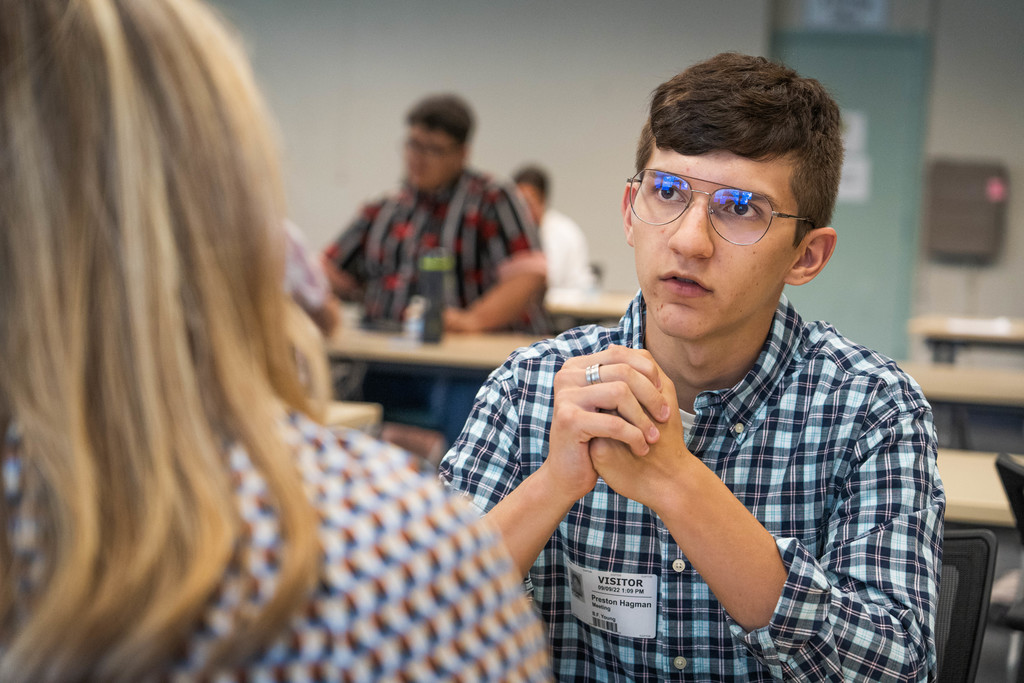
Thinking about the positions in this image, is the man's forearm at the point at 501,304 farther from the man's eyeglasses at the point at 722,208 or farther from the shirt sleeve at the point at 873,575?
the shirt sleeve at the point at 873,575

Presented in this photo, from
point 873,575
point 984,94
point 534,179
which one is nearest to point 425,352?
point 873,575

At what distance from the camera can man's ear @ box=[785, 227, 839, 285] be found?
51.5 inches

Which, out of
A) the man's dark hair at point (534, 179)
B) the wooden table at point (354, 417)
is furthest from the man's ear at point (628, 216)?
the man's dark hair at point (534, 179)

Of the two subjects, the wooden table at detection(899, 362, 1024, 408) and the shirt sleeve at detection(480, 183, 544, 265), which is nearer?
the wooden table at detection(899, 362, 1024, 408)

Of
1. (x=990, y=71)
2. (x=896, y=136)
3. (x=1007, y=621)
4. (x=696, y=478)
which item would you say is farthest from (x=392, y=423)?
(x=990, y=71)

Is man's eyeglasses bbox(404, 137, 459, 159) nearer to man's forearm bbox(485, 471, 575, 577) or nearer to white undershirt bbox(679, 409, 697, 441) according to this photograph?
white undershirt bbox(679, 409, 697, 441)

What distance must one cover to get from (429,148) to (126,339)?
11.4ft

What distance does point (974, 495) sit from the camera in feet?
6.27

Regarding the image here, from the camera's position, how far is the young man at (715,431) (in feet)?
3.42

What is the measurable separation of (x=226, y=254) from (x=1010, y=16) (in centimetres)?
879

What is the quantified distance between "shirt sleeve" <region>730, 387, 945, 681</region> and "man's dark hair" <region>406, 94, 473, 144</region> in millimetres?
2923

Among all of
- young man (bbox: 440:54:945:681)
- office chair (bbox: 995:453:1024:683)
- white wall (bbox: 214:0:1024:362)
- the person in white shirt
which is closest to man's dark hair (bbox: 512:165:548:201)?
the person in white shirt

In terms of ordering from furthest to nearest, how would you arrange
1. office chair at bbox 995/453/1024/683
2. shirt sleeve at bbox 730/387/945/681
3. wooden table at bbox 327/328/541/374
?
1. wooden table at bbox 327/328/541/374
2. office chair at bbox 995/453/1024/683
3. shirt sleeve at bbox 730/387/945/681

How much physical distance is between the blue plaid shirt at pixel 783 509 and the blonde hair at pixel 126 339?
2.21ft
